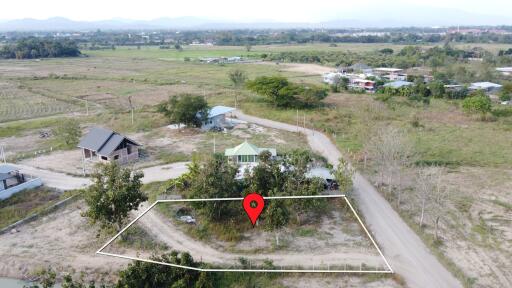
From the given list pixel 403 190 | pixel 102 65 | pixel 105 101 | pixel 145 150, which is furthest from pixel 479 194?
pixel 102 65

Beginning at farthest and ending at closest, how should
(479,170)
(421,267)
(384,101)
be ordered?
(384,101), (479,170), (421,267)

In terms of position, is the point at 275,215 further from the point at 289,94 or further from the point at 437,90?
the point at 437,90

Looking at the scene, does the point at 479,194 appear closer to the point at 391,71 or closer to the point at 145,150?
the point at 145,150

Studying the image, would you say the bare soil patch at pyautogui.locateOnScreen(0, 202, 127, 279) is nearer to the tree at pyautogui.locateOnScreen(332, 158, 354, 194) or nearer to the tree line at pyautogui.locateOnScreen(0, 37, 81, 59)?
the tree at pyautogui.locateOnScreen(332, 158, 354, 194)

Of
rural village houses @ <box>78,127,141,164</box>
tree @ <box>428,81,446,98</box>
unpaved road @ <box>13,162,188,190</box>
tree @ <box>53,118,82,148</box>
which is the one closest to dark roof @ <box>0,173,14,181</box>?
unpaved road @ <box>13,162,188,190</box>

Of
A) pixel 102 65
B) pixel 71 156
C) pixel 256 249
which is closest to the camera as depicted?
pixel 256 249

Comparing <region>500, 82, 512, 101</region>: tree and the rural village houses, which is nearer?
the rural village houses
